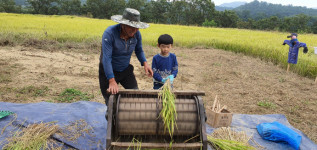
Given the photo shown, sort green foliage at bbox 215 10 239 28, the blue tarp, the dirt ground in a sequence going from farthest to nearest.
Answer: green foliage at bbox 215 10 239 28 < the dirt ground < the blue tarp

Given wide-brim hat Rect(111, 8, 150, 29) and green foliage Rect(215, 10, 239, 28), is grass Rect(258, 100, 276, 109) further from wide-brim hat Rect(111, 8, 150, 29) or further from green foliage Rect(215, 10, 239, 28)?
green foliage Rect(215, 10, 239, 28)

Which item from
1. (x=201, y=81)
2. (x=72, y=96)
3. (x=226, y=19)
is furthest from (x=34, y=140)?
(x=226, y=19)

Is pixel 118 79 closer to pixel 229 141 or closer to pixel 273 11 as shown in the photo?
pixel 229 141

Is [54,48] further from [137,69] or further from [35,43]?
[137,69]

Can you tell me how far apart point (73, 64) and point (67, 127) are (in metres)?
4.89

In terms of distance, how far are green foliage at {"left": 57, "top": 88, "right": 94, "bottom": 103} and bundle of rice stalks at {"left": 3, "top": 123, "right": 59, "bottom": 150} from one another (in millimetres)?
1914

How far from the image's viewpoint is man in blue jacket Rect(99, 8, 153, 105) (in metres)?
2.76

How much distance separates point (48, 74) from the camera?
6652 mm

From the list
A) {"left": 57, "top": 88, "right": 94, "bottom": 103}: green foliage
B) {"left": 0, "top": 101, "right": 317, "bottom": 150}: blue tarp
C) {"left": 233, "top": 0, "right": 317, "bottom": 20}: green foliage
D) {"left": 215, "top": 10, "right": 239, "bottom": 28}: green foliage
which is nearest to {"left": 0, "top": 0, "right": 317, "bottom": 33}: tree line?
{"left": 215, "top": 10, "right": 239, "bottom": 28}: green foliage

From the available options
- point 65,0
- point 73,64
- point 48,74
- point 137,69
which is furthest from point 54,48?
point 65,0

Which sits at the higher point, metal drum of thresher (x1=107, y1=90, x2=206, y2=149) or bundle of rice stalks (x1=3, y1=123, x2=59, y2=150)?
metal drum of thresher (x1=107, y1=90, x2=206, y2=149)

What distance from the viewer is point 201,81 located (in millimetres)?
7102

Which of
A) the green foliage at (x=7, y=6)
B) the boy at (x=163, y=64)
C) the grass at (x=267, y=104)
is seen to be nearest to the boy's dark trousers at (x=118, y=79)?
the boy at (x=163, y=64)

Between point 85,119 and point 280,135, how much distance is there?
125 inches
